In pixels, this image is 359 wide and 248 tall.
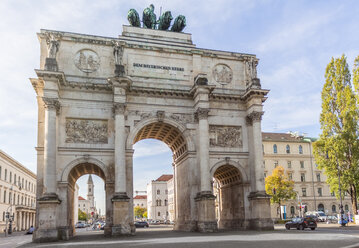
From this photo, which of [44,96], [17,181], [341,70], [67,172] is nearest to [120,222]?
[67,172]

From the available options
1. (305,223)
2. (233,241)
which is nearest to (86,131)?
(233,241)

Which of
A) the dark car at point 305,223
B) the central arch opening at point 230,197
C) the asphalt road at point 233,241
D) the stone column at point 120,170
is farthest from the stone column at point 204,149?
the dark car at point 305,223

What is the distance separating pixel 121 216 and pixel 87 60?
39.2 ft

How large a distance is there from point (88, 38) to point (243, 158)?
1538cm

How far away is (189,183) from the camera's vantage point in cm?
2858

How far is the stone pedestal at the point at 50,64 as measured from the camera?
2579 centimetres

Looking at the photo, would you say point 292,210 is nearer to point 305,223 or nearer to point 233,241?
point 305,223

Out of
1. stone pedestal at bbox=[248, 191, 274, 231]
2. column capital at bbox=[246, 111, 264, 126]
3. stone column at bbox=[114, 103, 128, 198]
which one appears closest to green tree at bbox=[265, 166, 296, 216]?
stone pedestal at bbox=[248, 191, 274, 231]

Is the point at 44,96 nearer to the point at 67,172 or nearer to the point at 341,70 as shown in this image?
the point at 67,172

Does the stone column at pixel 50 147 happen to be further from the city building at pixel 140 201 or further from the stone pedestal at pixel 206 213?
the city building at pixel 140 201

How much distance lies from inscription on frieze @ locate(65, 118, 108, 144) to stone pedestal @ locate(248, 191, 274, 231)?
1209cm

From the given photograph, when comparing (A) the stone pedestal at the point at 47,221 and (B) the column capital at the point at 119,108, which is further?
(B) the column capital at the point at 119,108

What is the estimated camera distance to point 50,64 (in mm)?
25875

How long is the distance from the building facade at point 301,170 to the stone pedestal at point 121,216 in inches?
1638
